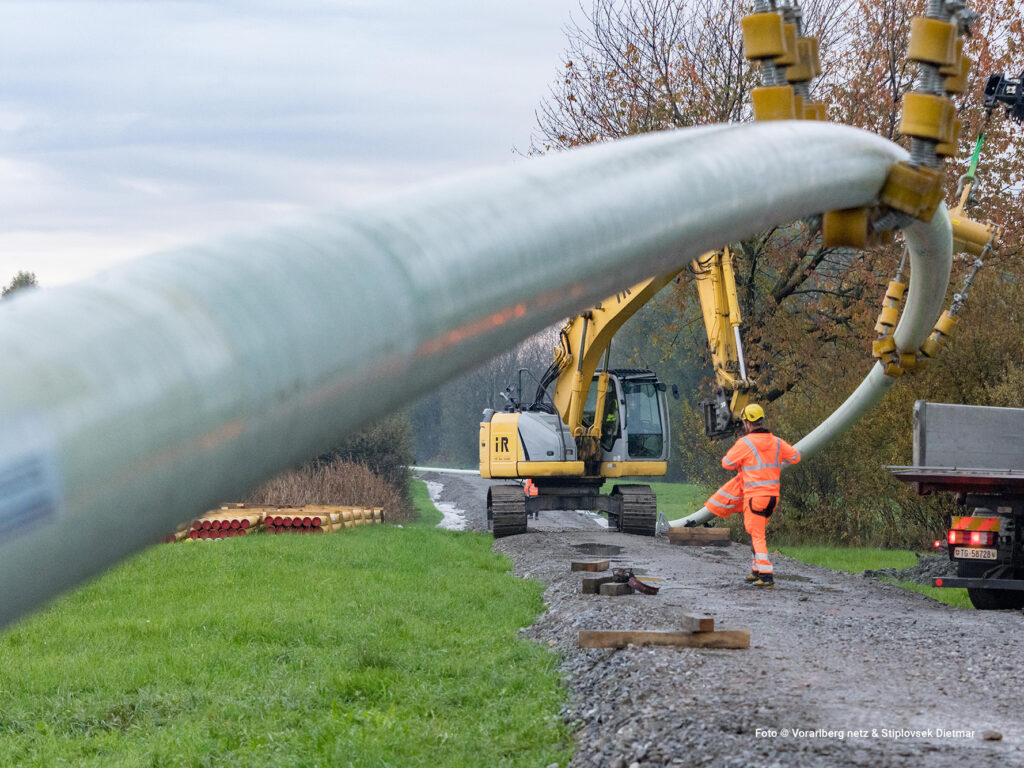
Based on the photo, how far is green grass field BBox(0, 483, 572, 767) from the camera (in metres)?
5.62

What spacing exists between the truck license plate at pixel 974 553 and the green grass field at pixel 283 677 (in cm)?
398

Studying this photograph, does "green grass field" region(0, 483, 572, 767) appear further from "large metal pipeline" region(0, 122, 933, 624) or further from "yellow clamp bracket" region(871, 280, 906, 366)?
"yellow clamp bracket" region(871, 280, 906, 366)

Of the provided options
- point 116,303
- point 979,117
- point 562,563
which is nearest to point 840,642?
point 562,563

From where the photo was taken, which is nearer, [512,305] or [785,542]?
[512,305]

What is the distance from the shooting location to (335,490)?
26703mm

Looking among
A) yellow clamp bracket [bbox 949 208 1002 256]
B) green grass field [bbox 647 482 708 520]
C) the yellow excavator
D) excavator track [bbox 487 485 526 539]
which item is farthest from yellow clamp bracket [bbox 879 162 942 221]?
green grass field [bbox 647 482 708 520]

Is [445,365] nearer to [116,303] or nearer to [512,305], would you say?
[512,305]

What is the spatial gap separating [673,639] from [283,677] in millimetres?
2524

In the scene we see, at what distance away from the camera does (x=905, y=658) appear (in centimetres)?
712

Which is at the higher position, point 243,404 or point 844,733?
point 243,404

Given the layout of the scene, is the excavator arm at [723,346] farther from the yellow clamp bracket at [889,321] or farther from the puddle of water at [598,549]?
the yellow clamp bracket at [889,321]

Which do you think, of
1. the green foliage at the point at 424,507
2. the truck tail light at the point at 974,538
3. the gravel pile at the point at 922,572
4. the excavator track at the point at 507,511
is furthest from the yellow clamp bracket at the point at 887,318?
the green foliage at the point at 424,507

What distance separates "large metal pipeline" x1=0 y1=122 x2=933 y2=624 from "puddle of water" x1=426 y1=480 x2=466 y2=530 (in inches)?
942

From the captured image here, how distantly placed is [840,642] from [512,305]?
6.74 meters
